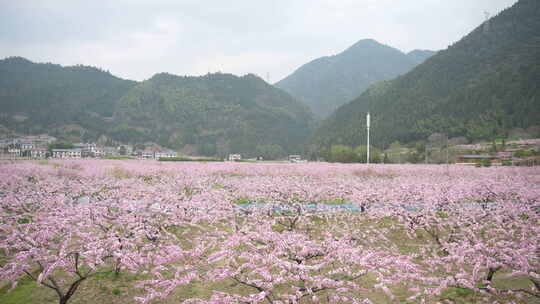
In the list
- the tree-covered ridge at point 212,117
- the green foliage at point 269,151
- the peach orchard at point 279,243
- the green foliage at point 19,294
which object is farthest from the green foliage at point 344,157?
the tree-covered ridge at point 212,117

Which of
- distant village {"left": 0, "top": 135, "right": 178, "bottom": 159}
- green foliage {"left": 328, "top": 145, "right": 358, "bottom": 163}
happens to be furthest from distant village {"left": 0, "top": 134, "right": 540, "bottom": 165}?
green foliage {"left": 328, "top": 145, "right": 358, "bottom": 163}

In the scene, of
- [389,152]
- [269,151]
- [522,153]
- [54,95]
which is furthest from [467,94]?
[54,95]

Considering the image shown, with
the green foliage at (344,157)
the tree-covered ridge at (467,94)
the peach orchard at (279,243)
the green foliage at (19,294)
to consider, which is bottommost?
the green foliage at (19,294)

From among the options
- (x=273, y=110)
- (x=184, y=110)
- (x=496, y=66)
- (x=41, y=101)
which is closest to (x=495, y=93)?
(x=496, y=66)

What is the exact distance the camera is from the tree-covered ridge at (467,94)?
73.3m

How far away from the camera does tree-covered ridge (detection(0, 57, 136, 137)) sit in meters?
136

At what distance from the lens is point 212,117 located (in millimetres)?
157750

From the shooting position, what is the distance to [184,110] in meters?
156

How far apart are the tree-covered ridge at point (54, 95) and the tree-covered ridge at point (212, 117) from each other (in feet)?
39.2

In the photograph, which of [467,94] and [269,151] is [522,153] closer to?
[467,94]

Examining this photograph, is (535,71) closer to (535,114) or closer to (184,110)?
(535,114)

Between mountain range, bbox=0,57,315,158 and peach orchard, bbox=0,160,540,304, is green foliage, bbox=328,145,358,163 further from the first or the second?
mountain range, bbox=0,57,315,158

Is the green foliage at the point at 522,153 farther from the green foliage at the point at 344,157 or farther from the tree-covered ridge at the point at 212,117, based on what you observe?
the tree-covered ridge at the point at 212,117

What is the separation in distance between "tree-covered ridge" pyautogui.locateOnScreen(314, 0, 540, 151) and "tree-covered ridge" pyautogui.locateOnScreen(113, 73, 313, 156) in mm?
31722
